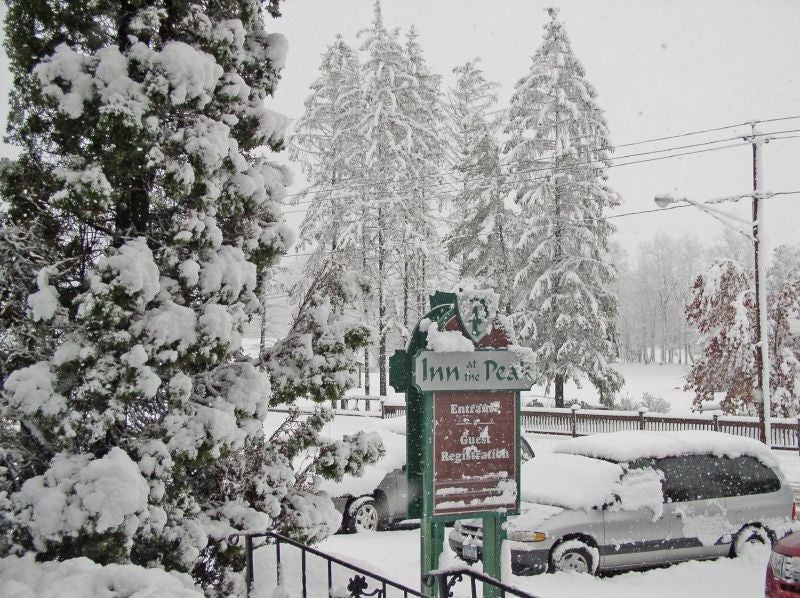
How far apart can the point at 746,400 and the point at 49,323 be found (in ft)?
79.4

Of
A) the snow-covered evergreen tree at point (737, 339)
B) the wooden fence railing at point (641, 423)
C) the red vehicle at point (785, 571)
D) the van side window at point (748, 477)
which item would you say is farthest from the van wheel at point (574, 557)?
the snow-covered evergreen tree at point (737, 339)

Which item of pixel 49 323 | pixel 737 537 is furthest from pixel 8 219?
pixel 737 537

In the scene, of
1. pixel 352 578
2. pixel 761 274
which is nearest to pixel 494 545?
pixel 352 578

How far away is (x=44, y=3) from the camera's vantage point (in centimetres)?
514

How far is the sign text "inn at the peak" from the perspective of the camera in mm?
6191

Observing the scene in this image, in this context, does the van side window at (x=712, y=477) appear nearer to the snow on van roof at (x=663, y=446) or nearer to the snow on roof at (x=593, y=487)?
the snow on van roof at (x=663, y=446)

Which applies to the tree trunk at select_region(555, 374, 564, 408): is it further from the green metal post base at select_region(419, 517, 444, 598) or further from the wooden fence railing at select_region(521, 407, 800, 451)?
the green metal post base at select_region(419, 517, 444, 598)

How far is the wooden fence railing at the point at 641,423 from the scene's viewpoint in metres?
20.4

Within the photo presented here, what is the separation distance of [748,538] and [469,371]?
5707 mm

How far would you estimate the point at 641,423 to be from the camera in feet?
71.5

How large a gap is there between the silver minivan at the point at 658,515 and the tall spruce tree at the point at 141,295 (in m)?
3.94

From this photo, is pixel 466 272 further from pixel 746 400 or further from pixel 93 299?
pixel 93 299

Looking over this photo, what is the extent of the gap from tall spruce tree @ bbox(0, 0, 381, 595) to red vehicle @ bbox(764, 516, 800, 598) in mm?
4597

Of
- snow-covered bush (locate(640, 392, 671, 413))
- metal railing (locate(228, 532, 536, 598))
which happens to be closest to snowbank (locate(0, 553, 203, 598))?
metal railing (locate(228, 532, 536, 598))
